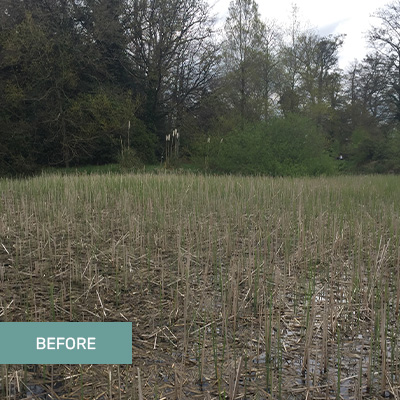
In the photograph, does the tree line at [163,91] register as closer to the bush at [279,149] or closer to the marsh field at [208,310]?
the bush at [279,149]

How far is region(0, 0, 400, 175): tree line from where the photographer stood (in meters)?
16.5

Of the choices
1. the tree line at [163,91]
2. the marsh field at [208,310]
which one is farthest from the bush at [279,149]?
the marsh field at [208,310]

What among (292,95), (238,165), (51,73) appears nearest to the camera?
(238,165)

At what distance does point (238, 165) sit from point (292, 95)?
1111 centimetres

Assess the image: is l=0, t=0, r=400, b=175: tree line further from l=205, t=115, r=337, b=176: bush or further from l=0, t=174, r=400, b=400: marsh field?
l=0, t=174, r=400, b=400: marsh field

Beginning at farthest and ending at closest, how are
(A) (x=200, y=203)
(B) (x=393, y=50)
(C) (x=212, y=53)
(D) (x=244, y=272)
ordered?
(B) (x=393, y=50) → (C) (x=212, y=53) → (A) (x=200, y=203) → (D) (x=244, y=272)

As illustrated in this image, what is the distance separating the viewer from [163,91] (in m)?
23.4

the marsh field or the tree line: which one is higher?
the tree line

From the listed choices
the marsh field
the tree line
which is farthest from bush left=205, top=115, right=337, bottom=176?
the marsh field

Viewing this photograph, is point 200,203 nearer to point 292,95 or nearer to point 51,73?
point 51,73

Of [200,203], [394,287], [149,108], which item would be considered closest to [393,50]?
[149,108]

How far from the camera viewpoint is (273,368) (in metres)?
2.42

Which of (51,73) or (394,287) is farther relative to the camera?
(51,73)

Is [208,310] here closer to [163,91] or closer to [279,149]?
[279,149]
